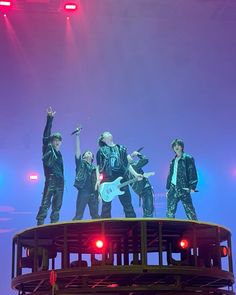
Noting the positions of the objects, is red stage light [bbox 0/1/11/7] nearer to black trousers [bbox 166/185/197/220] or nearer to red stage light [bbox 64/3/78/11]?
red stage light [bbox 64/3/78/11]

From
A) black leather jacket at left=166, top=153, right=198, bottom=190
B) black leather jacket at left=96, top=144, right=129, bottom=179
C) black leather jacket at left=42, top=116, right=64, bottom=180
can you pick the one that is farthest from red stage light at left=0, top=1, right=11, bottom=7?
black leather jacket at left=166, top=153, right=198, bottom=190

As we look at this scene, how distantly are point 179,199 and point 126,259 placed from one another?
232 centimetres

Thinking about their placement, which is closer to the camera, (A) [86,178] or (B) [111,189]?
(B) [111,189]

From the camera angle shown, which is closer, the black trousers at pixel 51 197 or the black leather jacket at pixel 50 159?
the black trousers at pixel 51 197

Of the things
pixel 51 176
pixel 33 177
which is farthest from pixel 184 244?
pixel 33 177

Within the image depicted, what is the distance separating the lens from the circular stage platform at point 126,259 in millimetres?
12859

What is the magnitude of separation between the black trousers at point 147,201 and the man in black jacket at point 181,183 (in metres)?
0.52

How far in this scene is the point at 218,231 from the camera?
14008 millimetres

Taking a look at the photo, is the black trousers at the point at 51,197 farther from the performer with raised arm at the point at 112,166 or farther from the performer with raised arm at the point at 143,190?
the performer with raised arm at the point at 143,190

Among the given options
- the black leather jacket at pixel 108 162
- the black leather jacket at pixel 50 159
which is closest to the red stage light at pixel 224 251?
the black leather jacket at pixel 108 162

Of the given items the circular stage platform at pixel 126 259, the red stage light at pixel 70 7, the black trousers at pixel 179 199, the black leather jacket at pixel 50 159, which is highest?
the red stage light at pixel 70 7

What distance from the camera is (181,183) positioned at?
15867 mm

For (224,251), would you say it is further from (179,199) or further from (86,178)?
(86,178)

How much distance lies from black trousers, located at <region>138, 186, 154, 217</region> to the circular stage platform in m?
0.77
